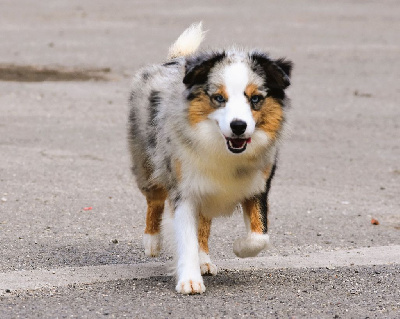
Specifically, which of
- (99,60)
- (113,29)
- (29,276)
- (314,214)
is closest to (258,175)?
(29,276)

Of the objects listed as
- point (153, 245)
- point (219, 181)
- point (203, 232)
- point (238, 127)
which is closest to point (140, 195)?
point (153, 245)

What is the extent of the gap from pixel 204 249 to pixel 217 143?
3.49 ft

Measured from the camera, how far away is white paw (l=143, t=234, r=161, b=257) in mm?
7066

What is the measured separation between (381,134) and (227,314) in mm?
6927

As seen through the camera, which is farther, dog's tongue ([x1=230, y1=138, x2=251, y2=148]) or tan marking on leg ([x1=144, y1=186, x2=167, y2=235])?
tan marking on leg ([x1=144, y1=186, x2=167, y2=235])

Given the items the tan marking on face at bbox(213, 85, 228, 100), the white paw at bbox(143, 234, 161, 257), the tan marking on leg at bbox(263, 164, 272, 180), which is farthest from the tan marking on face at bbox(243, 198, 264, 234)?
the white paw at bbox(143, 234, 161, 257)

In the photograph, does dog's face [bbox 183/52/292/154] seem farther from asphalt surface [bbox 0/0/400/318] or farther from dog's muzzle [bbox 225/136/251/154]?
asphalt surface [bbox 0/0/400/318]

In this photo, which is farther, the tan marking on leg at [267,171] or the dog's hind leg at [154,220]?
the dog's hind leg at [154,220]

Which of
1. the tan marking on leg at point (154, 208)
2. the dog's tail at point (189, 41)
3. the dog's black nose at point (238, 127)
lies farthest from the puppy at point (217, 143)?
the dog's tail at point (189, 41)

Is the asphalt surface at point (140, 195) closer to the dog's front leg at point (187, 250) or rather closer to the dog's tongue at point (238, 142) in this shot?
the dog's front leg at point (187, 250)

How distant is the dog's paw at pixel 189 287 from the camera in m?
6.02

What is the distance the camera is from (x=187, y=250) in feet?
20.2

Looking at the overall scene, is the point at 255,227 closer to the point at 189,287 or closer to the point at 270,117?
the point at 189,287

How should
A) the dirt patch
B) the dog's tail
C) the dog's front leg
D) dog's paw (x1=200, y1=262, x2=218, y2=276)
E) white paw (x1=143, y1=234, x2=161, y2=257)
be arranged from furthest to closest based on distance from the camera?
the dirt patch < the dog's tail < white paw (x1=143, y1=234, x2=161, y2=257) < dog's paw (x1=200, y1=262, x2=218, y2=276) < the dog's front leg
